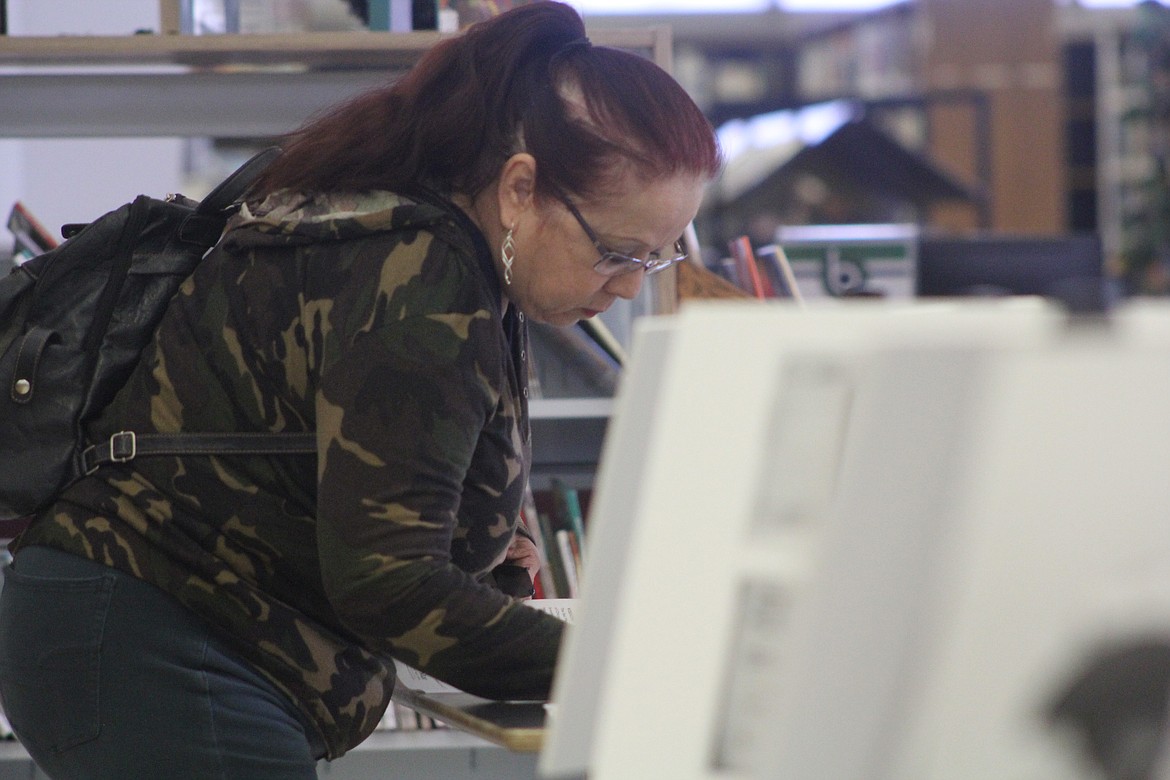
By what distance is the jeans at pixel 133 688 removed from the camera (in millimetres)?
965

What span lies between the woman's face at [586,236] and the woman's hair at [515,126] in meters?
0.02

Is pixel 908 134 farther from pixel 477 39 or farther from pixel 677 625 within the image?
pixel 677 625

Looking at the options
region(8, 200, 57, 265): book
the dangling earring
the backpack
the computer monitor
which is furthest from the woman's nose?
the computer monitor

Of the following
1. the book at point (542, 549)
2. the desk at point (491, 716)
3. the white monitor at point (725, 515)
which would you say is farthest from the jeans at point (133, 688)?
the book at point (542, 549)

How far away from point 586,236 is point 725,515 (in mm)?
583

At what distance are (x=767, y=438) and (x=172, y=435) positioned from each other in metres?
0.62

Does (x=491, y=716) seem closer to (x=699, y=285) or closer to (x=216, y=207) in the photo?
(x=216, y=207)

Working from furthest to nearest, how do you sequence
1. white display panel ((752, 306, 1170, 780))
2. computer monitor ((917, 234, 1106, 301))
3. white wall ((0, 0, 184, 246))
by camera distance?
white wall ((0, 0, 184, 246)), computer monitor ((917, 234, 1106, 301)), white display panel ((752, 306, 1170, 780))

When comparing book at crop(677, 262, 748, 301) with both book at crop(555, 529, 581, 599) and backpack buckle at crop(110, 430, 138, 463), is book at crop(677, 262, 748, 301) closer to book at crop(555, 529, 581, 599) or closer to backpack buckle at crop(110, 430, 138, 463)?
book at crop(555, 529, 581, 599)

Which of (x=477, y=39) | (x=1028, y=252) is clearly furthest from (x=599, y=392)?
(x=1028, y=252)

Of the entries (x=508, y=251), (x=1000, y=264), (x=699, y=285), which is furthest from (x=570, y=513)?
(x=1000, y=264)

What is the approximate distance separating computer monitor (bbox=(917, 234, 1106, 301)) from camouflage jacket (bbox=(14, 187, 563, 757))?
6.27 ft

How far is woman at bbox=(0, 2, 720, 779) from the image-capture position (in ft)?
2.89

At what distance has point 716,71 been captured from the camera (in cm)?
841
